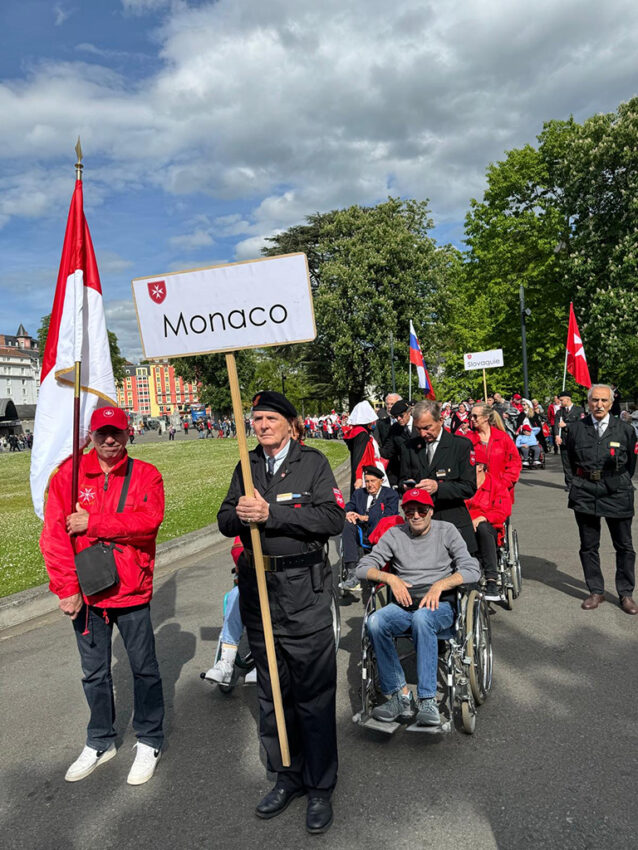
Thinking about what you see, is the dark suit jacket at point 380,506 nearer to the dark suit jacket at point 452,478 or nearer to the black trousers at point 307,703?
the dark suit jacket at point 452,478

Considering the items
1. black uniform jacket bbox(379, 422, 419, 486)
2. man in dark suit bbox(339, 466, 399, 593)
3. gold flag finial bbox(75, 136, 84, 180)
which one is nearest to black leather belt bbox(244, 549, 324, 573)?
gold flag finial bbox(75, 136, 84, 180)

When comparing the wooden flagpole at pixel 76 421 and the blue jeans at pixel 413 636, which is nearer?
the wooden flagpole at pixel 76 421

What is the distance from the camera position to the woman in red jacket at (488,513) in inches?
241

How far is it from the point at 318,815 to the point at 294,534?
1.27 m

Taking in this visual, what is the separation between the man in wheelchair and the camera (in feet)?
12.7

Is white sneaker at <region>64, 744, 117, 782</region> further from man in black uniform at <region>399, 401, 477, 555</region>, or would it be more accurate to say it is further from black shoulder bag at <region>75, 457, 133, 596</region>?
man in black uniform at <region>399, 401, 477, 555</region>

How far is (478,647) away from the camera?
13.8 ft

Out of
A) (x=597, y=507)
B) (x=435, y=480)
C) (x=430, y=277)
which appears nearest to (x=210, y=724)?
(x=435, y=480)

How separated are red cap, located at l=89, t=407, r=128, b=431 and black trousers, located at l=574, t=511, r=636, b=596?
449 centimetres

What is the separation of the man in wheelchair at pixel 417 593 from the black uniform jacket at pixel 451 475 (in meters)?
0.82

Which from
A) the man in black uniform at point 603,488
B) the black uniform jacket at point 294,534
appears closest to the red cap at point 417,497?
the black uniform jacket at point 294,534

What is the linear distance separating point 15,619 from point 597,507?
225 inches

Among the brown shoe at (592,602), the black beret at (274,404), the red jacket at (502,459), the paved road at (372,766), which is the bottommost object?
the brown shoe at (592,602)

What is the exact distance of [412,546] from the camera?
Answer: 14.5 ft
